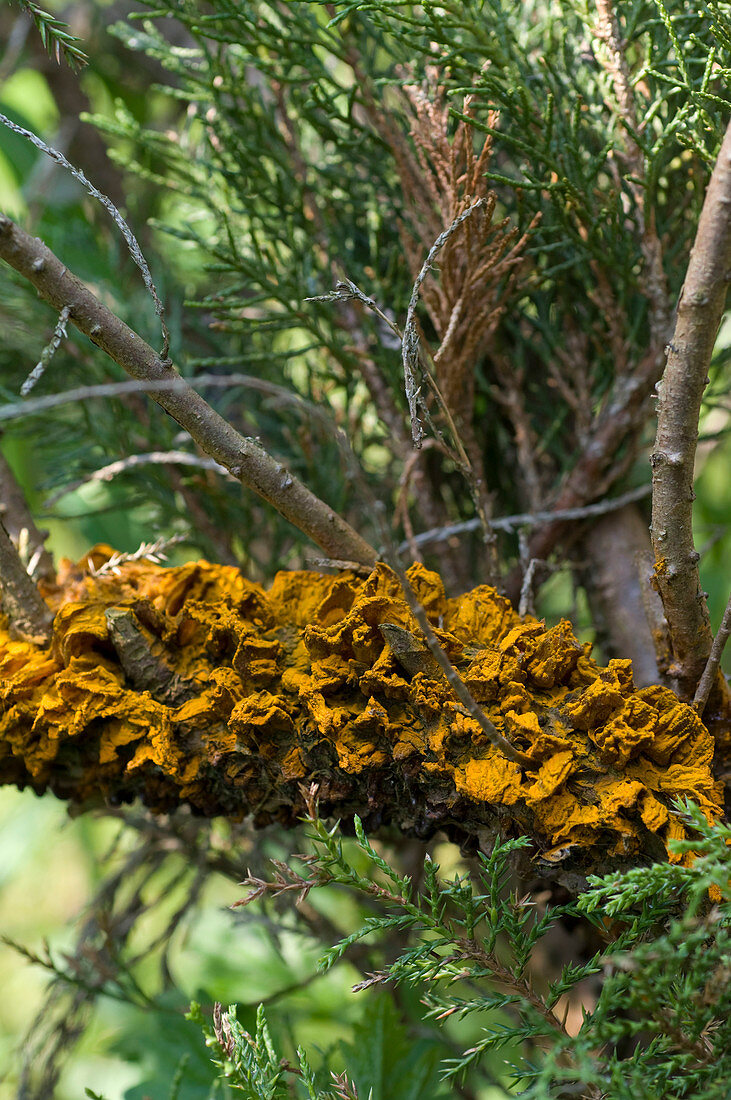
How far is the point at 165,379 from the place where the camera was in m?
0.73

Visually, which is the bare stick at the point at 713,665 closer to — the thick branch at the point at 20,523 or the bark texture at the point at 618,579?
the bark texture at the point at 618,579

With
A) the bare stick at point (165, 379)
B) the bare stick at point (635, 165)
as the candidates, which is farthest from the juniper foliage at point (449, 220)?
the bare stick at point (165, 379)

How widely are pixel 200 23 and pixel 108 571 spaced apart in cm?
64

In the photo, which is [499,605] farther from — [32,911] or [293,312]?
[32,911]

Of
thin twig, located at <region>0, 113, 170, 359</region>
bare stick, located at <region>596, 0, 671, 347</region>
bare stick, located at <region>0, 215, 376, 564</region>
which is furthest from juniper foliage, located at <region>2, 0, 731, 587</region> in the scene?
thin twig, located at <region>0, 113, 170, 359</region>

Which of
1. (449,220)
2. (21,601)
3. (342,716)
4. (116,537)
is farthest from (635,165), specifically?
(116,537)

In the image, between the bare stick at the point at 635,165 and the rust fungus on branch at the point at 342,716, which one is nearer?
the rust fungus on branch at the point at 342,716

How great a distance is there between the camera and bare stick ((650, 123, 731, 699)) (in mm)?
605

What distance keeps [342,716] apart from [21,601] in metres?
0.35

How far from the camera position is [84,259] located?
1479mm

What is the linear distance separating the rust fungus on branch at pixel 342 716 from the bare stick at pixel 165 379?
0.28 feet

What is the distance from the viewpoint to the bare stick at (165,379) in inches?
26.7

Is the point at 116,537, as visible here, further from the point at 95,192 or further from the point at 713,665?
the point at 713,665

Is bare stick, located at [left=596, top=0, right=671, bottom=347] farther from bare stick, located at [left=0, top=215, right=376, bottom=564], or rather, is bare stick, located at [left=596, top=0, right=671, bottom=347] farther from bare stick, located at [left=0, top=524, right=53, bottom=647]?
bare stick, located at [left=0, top=524, right=53, bottom=647]
